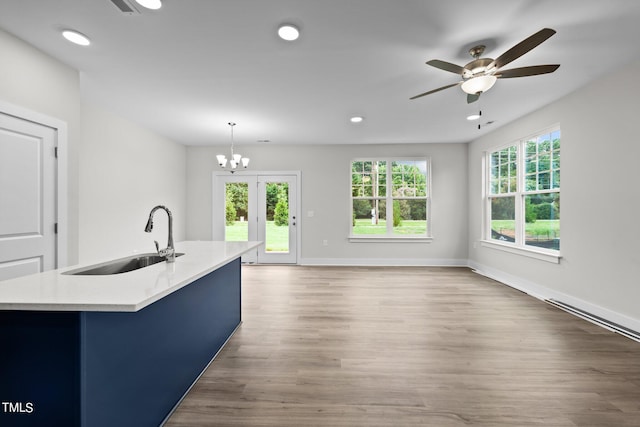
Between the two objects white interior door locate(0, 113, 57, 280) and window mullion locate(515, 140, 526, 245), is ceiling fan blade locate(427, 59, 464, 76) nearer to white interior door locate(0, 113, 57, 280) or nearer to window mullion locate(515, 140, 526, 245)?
window mullion locate(515, 140, 526, 245)

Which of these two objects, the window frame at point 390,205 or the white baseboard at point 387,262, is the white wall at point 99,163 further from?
the window frame at point 390,205

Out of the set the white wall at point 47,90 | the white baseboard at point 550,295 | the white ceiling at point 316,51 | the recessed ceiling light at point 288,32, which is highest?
the white ceiling at point 316,51

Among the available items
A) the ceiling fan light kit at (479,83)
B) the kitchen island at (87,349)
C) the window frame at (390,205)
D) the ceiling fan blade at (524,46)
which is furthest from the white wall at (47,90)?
the window frame at (390,205)

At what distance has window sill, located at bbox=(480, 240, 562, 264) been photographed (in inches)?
148

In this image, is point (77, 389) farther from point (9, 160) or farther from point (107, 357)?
point (9, 160)

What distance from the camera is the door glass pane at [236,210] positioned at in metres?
6.31

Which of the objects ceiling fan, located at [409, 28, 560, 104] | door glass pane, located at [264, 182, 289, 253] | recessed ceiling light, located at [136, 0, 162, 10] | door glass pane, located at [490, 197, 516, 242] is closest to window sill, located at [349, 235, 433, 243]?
door glass pane, located at [490, 197, 516, 242]

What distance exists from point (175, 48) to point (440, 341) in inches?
138

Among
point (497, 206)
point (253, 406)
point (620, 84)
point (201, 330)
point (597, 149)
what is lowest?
point (253, 406)

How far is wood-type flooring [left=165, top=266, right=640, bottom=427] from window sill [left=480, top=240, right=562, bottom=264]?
0.61 meters

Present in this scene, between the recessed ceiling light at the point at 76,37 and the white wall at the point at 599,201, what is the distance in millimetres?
4945

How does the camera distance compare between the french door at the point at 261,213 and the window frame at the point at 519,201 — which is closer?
the window frame at the point at 519,201

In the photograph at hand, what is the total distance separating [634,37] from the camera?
234 cm

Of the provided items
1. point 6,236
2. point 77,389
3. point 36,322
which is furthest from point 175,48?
point 77,389
